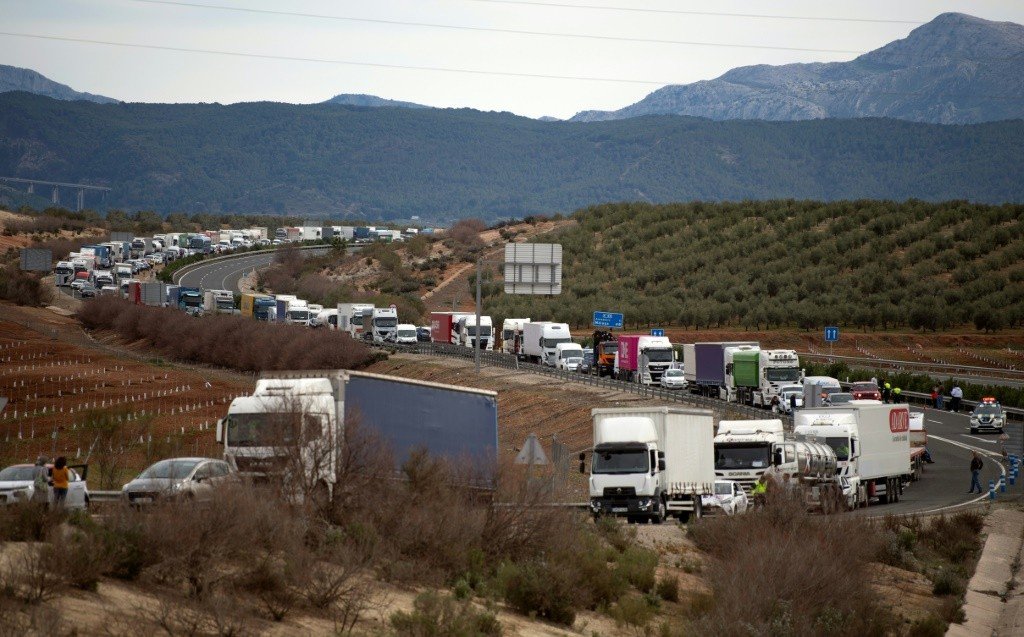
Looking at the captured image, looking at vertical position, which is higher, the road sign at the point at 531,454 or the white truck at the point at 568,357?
the road sign at the point at 531,454

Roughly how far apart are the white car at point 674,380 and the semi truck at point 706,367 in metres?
0.36

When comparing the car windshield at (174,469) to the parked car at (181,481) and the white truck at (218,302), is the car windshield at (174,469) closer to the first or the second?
the parked car at (181,481)

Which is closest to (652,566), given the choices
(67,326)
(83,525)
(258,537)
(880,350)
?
(258,537)

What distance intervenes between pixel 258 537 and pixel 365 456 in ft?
14.7

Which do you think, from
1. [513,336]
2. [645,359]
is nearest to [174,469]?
[645,359]

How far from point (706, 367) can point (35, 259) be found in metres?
101

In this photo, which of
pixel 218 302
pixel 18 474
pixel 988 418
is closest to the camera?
pixel 18 474

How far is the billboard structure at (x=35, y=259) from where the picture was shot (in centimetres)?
14912

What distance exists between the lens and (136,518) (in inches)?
755

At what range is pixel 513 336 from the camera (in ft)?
303

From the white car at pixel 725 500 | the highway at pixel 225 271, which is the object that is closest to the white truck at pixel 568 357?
the white car at pixel 725 500

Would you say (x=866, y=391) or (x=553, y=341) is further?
(x=553, y=341)

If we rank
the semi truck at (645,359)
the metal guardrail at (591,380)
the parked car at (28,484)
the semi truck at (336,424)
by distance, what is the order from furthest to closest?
the semi truck at (645,359) < the metal guardrail at (591,380) < the parked car at (28,484) < the semi truck at (336,424)

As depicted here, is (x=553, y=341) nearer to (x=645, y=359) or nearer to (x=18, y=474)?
(x=645, y=359)
